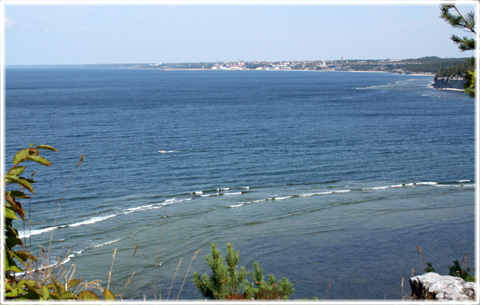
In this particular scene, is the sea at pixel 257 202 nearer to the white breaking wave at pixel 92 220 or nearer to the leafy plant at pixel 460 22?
the white breaking wave at pixel 92 220

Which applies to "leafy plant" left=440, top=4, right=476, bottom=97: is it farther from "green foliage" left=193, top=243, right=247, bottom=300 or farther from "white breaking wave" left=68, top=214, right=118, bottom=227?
"white breaking wave" left=68, top=214, right=118, bottom=227

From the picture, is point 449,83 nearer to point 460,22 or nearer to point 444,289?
point 460,22

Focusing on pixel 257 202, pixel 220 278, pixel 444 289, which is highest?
pixel 444 289

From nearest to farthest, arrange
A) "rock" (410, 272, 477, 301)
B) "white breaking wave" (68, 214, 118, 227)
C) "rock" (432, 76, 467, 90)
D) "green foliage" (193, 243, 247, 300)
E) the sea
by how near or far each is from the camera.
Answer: "rock" (410, 272, 477, 301), "green foliage" (193, 243, 247, 300), the sea, "white breaking wave" (68, 214, 118, 227), "rock" (432, 76, 467, 90)

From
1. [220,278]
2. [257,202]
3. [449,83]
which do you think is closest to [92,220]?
[257,202]

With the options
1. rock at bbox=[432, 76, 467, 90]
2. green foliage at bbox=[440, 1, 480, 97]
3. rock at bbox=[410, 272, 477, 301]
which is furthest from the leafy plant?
rock at bbox=[432, 76, 467, 90]
